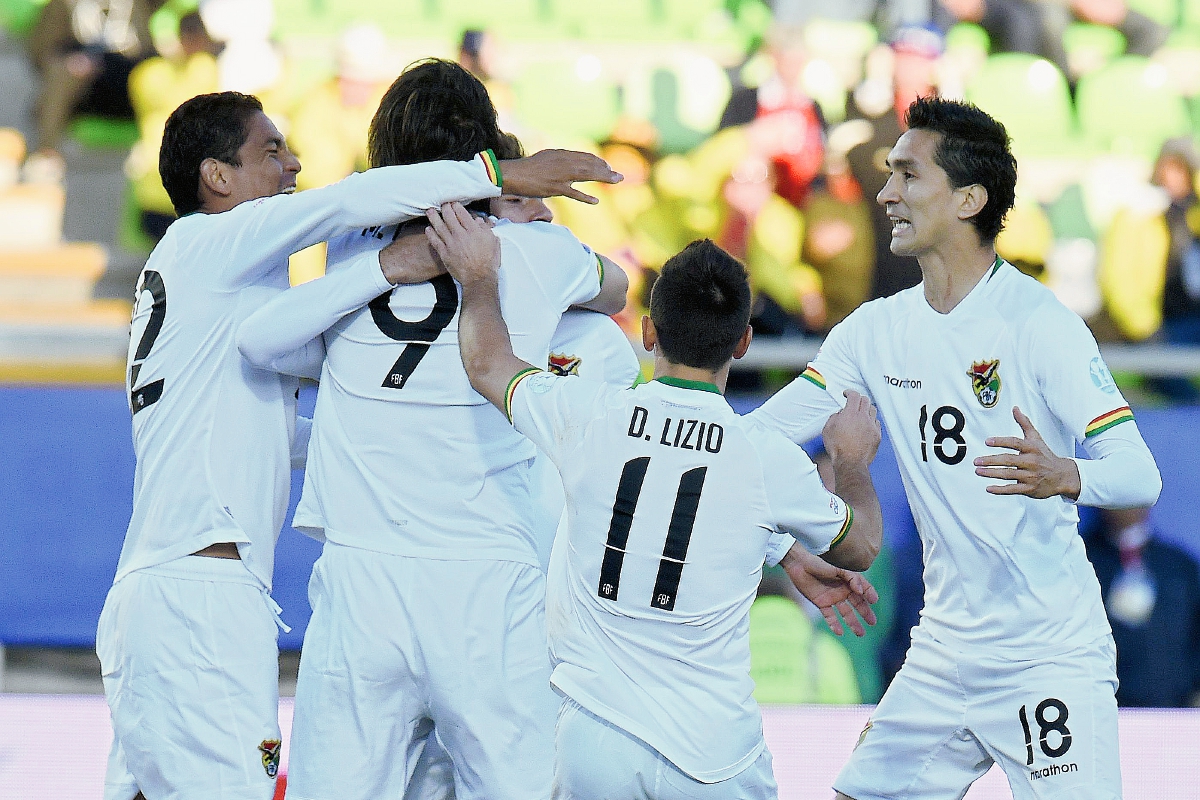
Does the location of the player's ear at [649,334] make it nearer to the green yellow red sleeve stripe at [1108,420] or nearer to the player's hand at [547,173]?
the player's hand at [547,173]

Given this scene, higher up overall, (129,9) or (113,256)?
(129,9)

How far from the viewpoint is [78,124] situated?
8094 mm

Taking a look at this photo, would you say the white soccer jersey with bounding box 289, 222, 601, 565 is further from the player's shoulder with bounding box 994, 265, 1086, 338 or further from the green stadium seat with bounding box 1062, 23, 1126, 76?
the green stadium seat with bounding box 1062, 23, 1126, 76

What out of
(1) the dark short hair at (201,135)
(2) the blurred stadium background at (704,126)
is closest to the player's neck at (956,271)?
(1) the dark short hair at (201,135)

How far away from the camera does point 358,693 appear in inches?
113

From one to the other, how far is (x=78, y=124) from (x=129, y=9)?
2.48 feet

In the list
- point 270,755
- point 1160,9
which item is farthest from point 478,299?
point 1160,9

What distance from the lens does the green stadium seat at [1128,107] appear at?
819 cm

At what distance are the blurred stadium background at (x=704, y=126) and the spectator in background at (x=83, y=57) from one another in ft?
0.04

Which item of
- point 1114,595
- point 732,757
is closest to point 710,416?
point 732,757

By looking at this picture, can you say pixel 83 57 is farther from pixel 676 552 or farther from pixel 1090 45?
pixel 676 552

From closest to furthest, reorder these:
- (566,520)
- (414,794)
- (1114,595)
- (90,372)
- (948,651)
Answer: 1. (566,520)
2. (414,794)
3. (948,651)
4. (1114,595)
5. (90,372)

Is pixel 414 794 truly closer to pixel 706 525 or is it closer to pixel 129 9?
pixel 706 525

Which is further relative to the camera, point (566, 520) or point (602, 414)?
point (566, 520)
